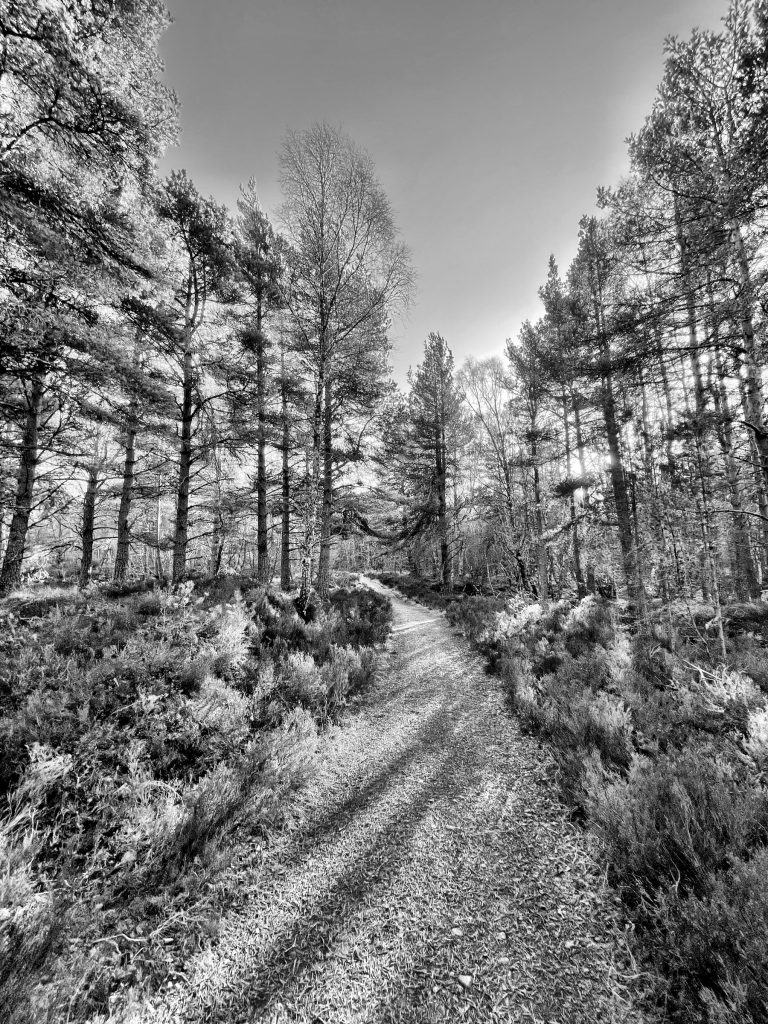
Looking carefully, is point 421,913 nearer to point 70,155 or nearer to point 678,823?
point 678,823

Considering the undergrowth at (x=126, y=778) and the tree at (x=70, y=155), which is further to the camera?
the tree at (x=70, y=155)

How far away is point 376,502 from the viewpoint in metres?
15.8

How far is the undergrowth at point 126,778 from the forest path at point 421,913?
1.34ft

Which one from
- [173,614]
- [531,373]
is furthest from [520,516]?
[173,614]

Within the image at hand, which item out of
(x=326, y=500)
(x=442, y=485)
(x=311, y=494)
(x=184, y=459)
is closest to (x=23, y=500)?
(x=184, y=459)

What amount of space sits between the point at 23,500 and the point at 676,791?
14.3 meters

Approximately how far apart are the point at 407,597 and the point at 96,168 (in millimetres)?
19784

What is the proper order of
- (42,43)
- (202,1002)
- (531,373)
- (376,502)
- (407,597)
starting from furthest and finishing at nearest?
(407,597) < (376,502) < (531,373) < (42,43) < (202,1002)

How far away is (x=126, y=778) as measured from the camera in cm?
341

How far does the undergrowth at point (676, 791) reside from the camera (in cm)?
213

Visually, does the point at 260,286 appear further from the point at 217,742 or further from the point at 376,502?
the point at 217,742

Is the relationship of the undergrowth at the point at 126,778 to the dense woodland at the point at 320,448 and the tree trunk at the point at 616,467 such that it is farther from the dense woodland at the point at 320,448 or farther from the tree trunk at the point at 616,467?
the tree trunk at the point at 616,467

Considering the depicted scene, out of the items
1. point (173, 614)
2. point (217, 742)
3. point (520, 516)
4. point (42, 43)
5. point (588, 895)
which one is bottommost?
point (588, 895)

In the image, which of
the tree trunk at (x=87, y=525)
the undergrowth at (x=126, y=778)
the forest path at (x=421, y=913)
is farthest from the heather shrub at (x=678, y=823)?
the tree trunk at (x=87, y=525)
